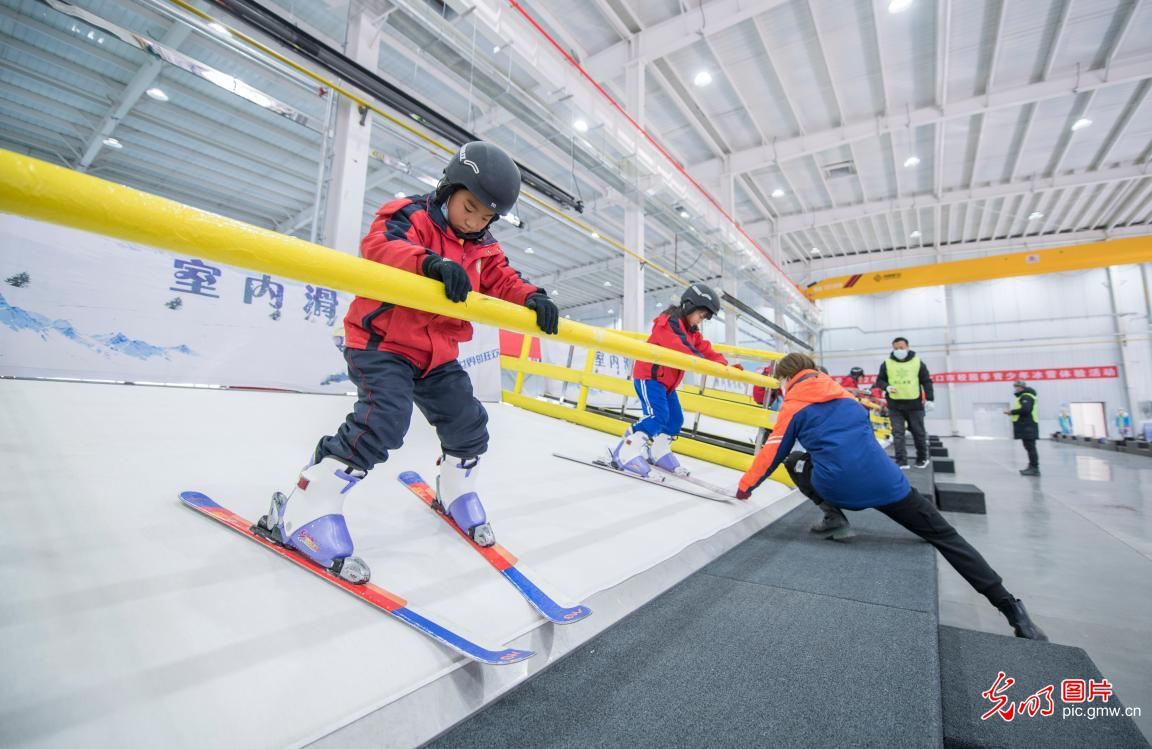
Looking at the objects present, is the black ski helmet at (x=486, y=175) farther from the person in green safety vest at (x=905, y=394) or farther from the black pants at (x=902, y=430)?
the black pants at (x=902, y=430)

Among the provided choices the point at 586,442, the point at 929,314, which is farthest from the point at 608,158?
the point at 929,314

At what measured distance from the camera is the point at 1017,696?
1147mm

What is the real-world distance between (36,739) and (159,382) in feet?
11.4

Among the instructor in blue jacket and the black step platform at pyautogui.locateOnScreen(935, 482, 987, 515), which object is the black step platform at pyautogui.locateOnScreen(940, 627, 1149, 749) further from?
the black step platform at pyautogui.locateOnScreen(935, 482, 987, 515)

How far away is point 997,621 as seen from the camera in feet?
6.90

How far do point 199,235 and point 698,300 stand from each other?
2.74m

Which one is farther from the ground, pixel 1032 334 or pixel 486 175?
pixel 1032 334

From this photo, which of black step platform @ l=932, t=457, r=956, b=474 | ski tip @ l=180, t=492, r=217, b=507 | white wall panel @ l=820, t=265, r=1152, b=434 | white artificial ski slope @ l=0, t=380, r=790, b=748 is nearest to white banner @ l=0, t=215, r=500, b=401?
white artificial ski slope @ l=0, t=380, r=790, b=748

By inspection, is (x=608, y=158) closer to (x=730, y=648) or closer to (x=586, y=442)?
(x=586, y=442)

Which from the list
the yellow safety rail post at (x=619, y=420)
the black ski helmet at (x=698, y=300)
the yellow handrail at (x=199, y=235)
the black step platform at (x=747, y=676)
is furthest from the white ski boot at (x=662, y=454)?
the yellow handrail at (x=199, y=235)

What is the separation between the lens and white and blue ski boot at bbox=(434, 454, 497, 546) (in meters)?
1.65

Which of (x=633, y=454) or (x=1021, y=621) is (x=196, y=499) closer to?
(x=633, y=454)

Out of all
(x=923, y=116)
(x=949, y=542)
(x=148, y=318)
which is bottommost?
(x=949, y=542)

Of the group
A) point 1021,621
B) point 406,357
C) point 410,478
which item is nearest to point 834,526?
point 1021,621
